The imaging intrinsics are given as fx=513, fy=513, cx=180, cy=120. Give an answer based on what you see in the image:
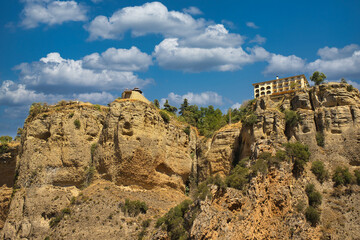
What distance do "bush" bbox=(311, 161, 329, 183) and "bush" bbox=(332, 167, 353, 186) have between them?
0.84 metres

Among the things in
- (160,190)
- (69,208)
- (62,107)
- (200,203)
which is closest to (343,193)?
(200,203)

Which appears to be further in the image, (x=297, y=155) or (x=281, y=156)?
(x=297, y=155)

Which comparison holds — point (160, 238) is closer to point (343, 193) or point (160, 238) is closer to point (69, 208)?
point (69, 208)

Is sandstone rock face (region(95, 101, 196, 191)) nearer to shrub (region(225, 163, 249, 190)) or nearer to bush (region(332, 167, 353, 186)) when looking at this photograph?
shrub (region(225, 163, 249, 190))

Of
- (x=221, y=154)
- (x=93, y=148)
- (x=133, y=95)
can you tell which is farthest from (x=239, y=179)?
(x=133, y=95)

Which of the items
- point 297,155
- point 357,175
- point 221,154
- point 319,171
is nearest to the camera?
point 357,175

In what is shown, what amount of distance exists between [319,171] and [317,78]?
19.1 m

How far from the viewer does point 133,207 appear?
47.9m

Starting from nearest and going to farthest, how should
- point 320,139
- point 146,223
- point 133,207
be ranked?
1. point 146,223
2. point 133,207
3. point 320,139

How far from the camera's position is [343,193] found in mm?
45188

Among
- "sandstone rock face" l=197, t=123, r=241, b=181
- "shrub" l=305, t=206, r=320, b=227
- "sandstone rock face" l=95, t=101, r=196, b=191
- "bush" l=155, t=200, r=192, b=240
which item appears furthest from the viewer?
"sandstone rock face" l=197, t=123, r=241, b=181

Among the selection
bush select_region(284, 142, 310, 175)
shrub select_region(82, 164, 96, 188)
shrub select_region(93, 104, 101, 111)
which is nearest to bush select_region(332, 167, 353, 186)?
bush select_region(284, 142, 310, 175)

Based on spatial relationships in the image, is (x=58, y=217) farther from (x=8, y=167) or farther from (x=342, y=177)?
(x=342, y=177)

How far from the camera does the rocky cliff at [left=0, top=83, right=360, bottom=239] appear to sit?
41844 millimetres
